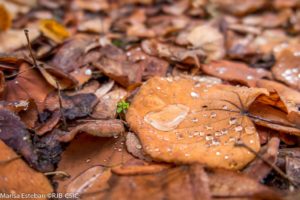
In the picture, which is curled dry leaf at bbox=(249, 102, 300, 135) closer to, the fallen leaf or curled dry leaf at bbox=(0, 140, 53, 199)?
the fallen leaf

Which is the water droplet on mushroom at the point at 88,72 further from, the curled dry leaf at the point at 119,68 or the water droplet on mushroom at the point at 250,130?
the water droplet on mushroom at the point at 250,130

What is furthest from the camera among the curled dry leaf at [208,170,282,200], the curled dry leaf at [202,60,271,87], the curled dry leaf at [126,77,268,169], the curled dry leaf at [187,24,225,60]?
the curled dry leaf at [187,24,225,60]

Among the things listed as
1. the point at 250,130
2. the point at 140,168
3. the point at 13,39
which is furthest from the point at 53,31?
the point at 250,130

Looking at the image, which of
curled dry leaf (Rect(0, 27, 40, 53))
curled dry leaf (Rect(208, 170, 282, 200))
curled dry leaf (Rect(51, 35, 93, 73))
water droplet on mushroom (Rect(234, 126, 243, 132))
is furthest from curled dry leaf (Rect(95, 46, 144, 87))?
curled dry leaf (Rect(208, 170, 282, 200))

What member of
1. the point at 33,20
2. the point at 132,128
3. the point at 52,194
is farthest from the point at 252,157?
the point at 33,20

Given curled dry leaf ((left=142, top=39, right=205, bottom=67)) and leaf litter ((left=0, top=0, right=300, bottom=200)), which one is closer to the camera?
leaf litter ((left=0, top=0, right=300, bottom=200))

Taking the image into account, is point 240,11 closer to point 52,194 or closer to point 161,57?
point 161,57
